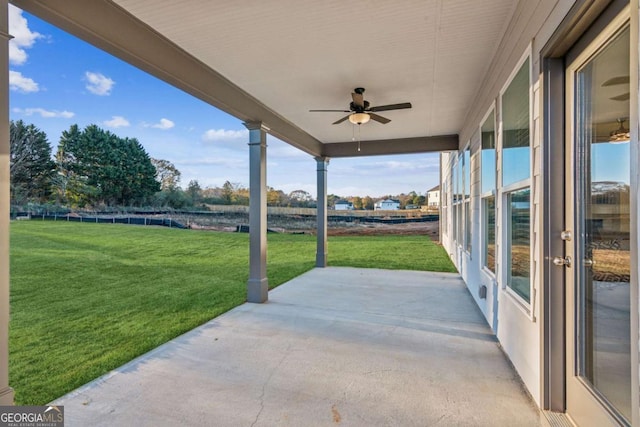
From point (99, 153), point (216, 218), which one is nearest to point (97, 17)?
point (216, 218)

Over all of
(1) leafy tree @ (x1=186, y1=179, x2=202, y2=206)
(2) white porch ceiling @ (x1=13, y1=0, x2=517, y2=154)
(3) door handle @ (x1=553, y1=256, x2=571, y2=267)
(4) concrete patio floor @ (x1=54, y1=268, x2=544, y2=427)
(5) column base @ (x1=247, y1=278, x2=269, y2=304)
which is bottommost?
(4) concrete patio floor @ (x1=54, y1=268, x2=544, y2=427)

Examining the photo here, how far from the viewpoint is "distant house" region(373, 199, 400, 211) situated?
48.6 ft

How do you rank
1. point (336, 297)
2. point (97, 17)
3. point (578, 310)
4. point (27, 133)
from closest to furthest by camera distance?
point (578, 310)
point (97, 17)
point (336, 297)
point (27, 133)

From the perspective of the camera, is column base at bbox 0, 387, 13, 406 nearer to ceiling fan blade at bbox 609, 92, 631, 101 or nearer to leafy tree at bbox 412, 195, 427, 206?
ceiling fan blade at bbox 609, 92, 631, 101

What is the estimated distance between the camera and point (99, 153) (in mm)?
12977

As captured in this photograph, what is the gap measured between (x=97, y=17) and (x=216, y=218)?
40.1 feet

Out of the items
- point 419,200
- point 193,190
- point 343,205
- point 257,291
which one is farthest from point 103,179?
point 419,200

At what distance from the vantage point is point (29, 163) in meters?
9.79

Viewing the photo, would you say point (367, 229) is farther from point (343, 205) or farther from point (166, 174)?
point (166, 174)

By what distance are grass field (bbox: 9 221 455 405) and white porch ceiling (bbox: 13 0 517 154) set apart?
260cm

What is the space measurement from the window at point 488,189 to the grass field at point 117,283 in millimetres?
3345

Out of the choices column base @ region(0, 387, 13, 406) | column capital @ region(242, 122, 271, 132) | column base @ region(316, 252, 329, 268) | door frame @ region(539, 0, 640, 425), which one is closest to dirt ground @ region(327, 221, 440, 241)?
column base @ region(316, 252, 329, 268)

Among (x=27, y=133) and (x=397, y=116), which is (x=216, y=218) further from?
(x=397, y=116)

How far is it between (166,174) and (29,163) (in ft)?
16.4
